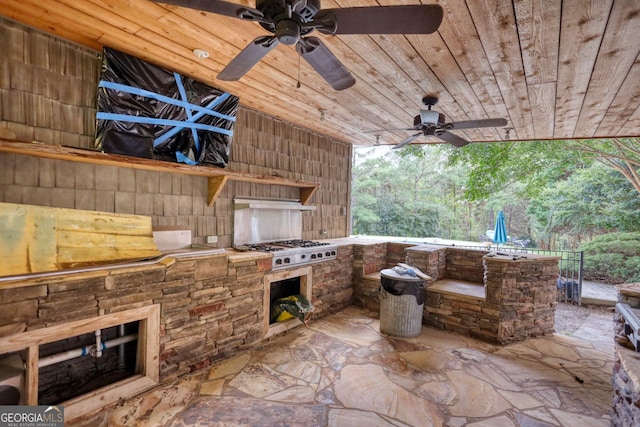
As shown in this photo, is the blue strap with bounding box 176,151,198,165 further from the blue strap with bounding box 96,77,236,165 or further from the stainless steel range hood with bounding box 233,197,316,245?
the stainless steel range hood with bounding box 233,197,316,245

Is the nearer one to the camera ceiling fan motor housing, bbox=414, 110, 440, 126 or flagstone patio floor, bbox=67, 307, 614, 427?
flagstone patio floor, bbox=67, 307, 614, 427

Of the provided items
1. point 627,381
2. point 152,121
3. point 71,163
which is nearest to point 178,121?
point 152,121

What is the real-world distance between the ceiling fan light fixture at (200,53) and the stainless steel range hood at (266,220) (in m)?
1.70

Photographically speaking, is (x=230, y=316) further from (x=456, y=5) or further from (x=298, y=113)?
(x=456, y=5)

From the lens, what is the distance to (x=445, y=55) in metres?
2.23

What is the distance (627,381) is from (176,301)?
3.22 meters

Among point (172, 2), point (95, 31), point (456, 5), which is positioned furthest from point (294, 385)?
point (95, 31)

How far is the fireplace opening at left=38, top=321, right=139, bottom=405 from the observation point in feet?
7.26

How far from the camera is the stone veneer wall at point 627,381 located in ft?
4.92

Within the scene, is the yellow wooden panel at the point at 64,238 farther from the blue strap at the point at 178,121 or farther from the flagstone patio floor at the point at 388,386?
the flagstone patio floor at the point at 388,386

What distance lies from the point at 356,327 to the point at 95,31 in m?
4.02

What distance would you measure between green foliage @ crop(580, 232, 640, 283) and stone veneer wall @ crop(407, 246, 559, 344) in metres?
5.15

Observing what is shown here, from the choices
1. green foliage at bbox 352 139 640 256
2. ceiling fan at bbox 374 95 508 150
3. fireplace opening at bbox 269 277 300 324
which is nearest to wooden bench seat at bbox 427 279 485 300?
fireplace opening at bbox 269 277 300 324

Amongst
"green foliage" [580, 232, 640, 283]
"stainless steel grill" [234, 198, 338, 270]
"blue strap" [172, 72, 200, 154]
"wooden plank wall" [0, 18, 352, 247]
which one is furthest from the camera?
"green foliage" [580, 232, 640, 283]
